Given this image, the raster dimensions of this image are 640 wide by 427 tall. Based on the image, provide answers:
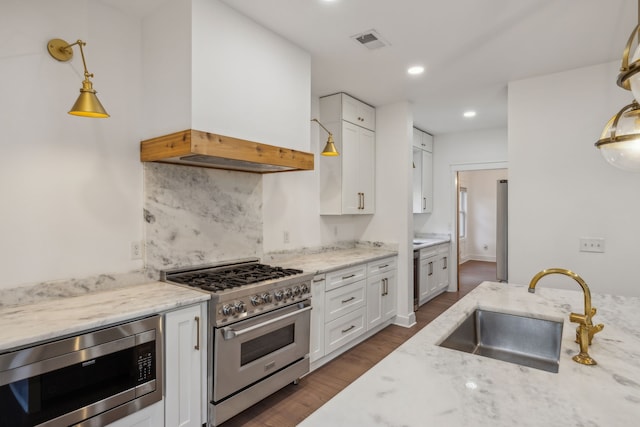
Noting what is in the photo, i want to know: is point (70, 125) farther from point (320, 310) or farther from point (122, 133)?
point (320, 310)

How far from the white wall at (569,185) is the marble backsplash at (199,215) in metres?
2.53

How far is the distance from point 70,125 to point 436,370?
7.51 feet

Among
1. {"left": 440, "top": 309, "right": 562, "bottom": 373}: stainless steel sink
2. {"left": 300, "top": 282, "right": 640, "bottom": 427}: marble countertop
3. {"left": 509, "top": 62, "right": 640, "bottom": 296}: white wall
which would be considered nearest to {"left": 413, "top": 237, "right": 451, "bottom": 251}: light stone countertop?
{"left": 509, "top": 62, "right": 640, "bottom": 296}: white wall

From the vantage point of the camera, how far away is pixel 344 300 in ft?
10.6

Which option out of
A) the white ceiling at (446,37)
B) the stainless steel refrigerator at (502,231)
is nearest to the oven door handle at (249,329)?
the white ceiling at (446,37)

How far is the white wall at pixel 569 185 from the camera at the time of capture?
2867 mm

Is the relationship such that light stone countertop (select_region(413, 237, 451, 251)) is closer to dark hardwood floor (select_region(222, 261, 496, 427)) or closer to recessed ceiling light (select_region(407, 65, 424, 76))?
dark hardwood floor (select_region(222, 261, 496, 427))

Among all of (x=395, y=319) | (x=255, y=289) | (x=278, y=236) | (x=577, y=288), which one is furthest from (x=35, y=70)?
(x=577, y=288)

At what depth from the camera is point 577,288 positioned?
3041 mm

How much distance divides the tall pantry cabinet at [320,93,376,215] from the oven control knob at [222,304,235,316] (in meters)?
1.93

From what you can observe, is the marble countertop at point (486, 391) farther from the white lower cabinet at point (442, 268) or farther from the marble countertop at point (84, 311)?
the white lower cabinet at point (442, 268)

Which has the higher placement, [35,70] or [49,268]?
[35,70]

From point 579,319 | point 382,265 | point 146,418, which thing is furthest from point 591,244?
point 146,418

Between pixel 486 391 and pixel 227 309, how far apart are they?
1.50 m
